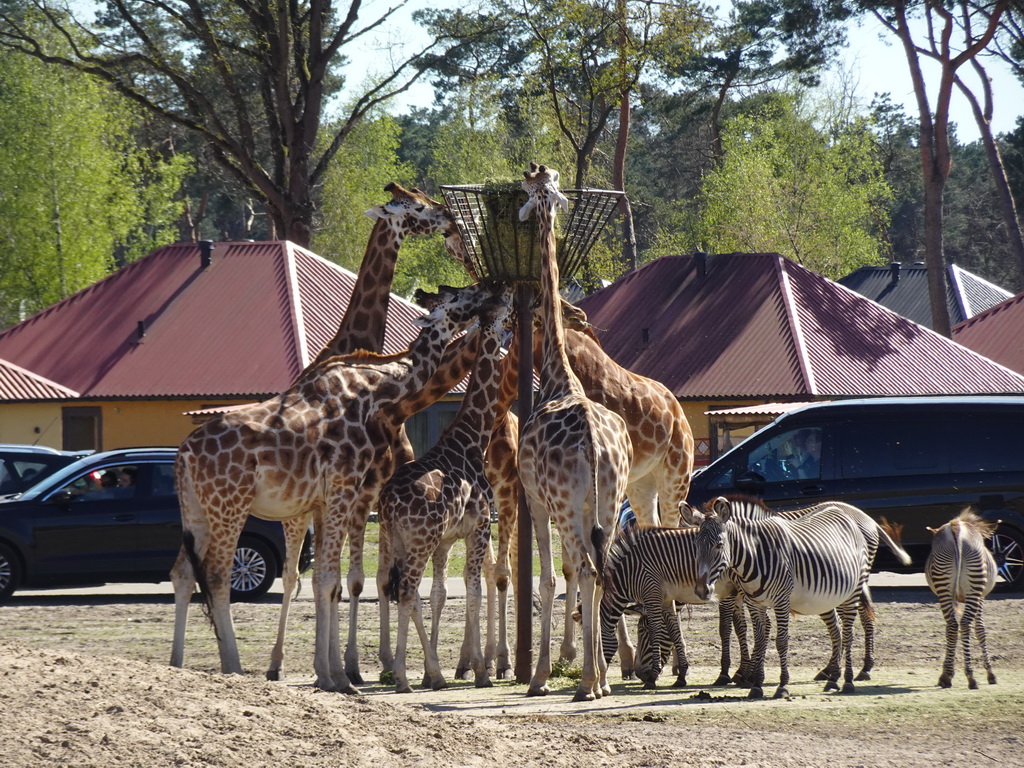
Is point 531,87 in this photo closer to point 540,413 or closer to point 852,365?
point 852,365

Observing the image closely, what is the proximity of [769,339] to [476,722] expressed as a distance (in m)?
22.1

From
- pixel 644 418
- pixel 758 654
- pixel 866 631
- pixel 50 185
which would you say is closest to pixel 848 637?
pixel 866 631

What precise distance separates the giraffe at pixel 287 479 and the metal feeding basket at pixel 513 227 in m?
1.48

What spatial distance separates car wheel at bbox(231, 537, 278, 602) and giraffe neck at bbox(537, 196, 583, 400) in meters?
6.97

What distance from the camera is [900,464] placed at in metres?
16.7

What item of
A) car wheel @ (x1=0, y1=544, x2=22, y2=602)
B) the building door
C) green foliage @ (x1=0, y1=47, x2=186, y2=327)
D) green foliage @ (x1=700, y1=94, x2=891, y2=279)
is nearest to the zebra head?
car wheel @ (x1=0, y1=544, x2=22, y2=602)

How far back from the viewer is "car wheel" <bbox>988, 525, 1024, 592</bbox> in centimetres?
1645

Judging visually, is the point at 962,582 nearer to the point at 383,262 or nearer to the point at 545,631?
the point at 545,631

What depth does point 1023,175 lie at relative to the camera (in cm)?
4212

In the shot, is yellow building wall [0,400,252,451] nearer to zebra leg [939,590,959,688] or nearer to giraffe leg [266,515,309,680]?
giraffe leg [266,515,309,680]

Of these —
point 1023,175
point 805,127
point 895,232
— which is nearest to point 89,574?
point 1023,175

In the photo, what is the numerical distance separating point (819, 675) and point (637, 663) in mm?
1578

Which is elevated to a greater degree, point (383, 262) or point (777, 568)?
point (383, 262)

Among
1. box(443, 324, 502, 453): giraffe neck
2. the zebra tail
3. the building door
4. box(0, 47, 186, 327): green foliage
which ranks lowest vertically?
the zebra tail
